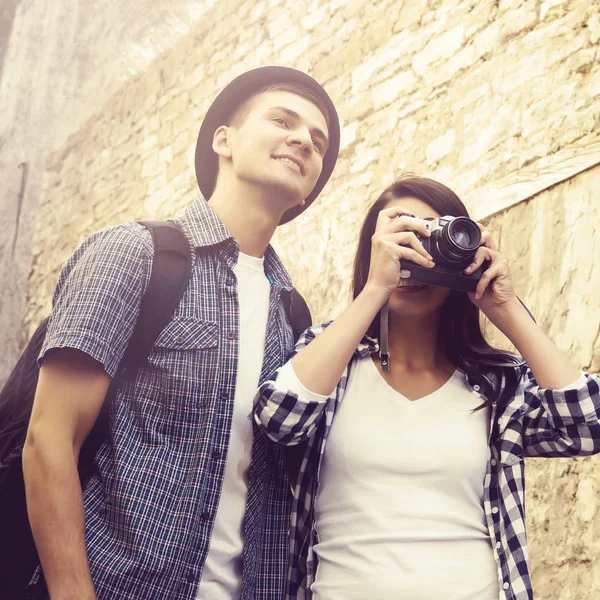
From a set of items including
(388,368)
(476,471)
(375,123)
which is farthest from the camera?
(375,123)

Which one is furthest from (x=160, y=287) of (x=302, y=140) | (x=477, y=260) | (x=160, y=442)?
(x=477, y=260)

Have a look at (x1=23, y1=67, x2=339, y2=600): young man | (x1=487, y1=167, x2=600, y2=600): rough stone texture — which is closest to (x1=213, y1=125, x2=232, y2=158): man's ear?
(x1=23, y1=67, x2=339, y2=600): young man

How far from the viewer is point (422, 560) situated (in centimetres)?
127

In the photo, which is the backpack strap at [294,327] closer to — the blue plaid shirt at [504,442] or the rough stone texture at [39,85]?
the blue plaid shirt at [504,442]

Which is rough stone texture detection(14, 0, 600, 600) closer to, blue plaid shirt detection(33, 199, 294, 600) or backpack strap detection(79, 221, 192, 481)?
blue plaid shirt detection(33, 199, 294, 600)

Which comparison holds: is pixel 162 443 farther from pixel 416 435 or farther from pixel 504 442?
pixel 504 442

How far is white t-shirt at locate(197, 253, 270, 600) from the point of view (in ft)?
4.38

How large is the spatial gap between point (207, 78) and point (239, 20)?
1.55 ft

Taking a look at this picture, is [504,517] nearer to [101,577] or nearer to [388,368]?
[388,368]

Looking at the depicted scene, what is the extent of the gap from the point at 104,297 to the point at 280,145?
0.60 metres

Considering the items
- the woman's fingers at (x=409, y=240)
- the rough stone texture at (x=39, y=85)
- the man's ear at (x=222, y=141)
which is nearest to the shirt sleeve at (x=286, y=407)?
the woman's fingers at (x=409, y=240)

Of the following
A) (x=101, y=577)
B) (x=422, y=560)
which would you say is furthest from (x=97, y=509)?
(x=422, y=560)

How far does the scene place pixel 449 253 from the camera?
1463mm

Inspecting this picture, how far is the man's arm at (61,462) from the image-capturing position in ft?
3.94
